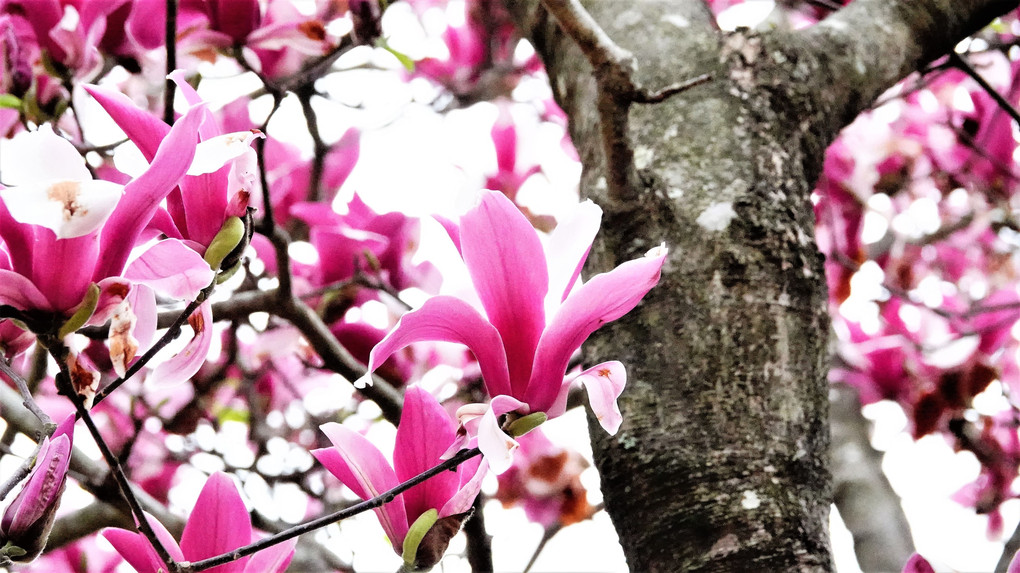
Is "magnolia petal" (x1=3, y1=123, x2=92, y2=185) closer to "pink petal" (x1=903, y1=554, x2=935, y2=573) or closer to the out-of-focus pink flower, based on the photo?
"pink petal" (x1=903, y1=554, x2=935, y2=573)

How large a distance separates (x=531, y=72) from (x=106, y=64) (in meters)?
1.03

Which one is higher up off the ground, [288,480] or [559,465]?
[288,480]

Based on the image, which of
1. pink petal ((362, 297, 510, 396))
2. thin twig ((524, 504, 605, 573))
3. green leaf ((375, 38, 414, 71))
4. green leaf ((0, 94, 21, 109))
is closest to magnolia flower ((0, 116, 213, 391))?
pink petal ((362, 297, 510, 396))

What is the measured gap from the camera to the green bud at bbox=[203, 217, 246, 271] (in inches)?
19.0

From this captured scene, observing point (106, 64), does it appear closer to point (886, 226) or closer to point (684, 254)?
point (684, 254)

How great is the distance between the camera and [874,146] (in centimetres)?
194

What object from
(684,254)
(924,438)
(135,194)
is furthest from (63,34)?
(924,438)

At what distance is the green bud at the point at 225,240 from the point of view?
0.48 metres

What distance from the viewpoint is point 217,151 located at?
0.44 meters

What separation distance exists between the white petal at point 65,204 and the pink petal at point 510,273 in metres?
0.19

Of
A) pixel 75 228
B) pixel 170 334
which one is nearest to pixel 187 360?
pixel 170 334

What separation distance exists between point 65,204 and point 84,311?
0.21ft

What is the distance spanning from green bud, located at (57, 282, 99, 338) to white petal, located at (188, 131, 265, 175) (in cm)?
8

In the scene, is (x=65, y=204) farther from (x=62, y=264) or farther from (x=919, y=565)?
(x=919, y=565)
